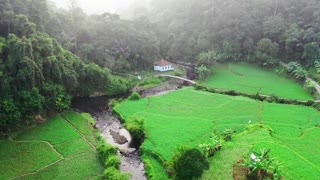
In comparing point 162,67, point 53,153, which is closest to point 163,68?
point 162,67

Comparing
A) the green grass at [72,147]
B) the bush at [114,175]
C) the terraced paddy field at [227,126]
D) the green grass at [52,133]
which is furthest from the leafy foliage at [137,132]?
the bush at [114,175]

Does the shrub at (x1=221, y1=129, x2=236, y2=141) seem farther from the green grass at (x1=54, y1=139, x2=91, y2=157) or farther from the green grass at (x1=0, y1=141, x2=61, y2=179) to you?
the green grass at (x1=0, y1=141, x2=61, y2=179)

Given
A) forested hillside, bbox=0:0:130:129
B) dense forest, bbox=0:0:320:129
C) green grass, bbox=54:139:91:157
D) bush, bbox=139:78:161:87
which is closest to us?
green grass, bbox=54:139:91:157

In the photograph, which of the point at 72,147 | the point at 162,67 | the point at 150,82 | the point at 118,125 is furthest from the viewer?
the point at 162,67

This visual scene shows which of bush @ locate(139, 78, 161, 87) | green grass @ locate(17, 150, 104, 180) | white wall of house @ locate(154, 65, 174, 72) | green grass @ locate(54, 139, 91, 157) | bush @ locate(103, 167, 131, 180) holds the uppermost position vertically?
white wall of house @ locate(154, 65, 174, 72)

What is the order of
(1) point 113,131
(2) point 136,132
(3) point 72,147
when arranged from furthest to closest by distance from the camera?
(1) point 113,131, (2) point 136,132, (3) point 72,147

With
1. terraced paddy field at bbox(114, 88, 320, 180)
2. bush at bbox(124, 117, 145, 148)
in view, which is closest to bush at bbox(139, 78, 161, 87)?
terraced paddy field at bbox(114, 88, 320, 180)

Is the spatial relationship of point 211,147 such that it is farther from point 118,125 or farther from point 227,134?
point 118,125
